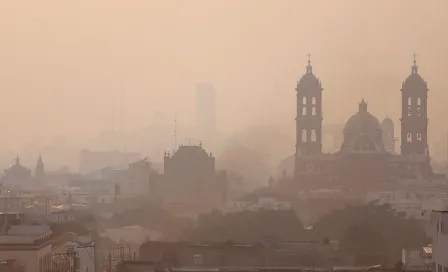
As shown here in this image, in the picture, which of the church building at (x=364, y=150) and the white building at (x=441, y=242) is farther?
the church building at (x=364, y=150)

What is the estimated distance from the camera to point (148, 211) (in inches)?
3137

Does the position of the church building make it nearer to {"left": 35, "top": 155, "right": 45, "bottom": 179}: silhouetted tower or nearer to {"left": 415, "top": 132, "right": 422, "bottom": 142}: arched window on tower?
{"left": 415, "top": 132, "right": 422, "bottom": 142}: arched window on tower

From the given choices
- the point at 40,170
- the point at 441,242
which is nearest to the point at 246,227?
the point at 441,242

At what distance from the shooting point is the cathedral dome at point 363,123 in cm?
10381

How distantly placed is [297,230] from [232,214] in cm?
1190

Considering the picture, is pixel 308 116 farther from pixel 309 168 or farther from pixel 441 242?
pixel 441 242

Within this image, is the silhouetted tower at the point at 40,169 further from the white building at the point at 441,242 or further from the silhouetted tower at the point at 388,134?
the white building at the point at 441,242

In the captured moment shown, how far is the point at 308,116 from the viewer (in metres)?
109

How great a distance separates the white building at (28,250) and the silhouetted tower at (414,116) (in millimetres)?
78068

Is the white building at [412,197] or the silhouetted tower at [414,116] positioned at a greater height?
the silhouetted tower at [414,116]

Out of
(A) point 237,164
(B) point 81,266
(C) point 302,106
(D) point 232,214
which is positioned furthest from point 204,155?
(B) point 81,266

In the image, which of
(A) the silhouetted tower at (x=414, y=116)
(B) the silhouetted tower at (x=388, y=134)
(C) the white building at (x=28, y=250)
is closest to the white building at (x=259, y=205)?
(A) the silhouetted tower at (x=414, y=116)

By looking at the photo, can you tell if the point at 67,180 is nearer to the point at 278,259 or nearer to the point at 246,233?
the point at 246,233

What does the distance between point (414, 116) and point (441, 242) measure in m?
86.4
